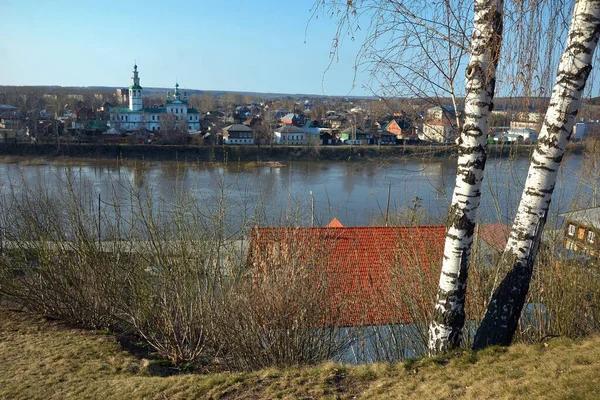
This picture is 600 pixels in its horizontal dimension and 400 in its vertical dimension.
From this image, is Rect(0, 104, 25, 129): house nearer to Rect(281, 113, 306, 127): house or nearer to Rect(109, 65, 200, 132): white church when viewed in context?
Rect(109, 65, 200, 132): white church

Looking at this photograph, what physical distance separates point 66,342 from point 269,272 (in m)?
2.16

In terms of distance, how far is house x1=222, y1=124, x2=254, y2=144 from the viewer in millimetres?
29031

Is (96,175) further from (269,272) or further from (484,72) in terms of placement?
(484,72)

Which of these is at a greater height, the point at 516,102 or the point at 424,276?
the point at 516,102

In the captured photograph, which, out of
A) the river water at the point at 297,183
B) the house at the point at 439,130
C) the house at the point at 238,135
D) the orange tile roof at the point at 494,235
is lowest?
the river water at the point at 297,183

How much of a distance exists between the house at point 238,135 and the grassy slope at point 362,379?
25.5 meters

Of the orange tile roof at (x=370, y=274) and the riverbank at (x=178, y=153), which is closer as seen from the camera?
the orange tile roof at (x=370, y=274)

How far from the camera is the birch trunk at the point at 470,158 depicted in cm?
209

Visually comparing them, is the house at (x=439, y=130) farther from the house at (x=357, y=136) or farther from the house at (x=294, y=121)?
the house at (x=294, y=121)

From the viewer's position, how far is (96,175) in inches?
724

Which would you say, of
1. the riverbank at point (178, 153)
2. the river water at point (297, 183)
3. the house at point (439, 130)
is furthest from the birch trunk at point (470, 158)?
the riverbank at point (178, 153)

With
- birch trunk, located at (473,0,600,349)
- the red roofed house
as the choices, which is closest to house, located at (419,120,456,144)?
birch trunk, located at (473,0,600,349)

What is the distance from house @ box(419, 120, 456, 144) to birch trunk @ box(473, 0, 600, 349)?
1.83 ft

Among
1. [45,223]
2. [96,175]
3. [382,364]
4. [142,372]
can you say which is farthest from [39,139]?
[382,364]
